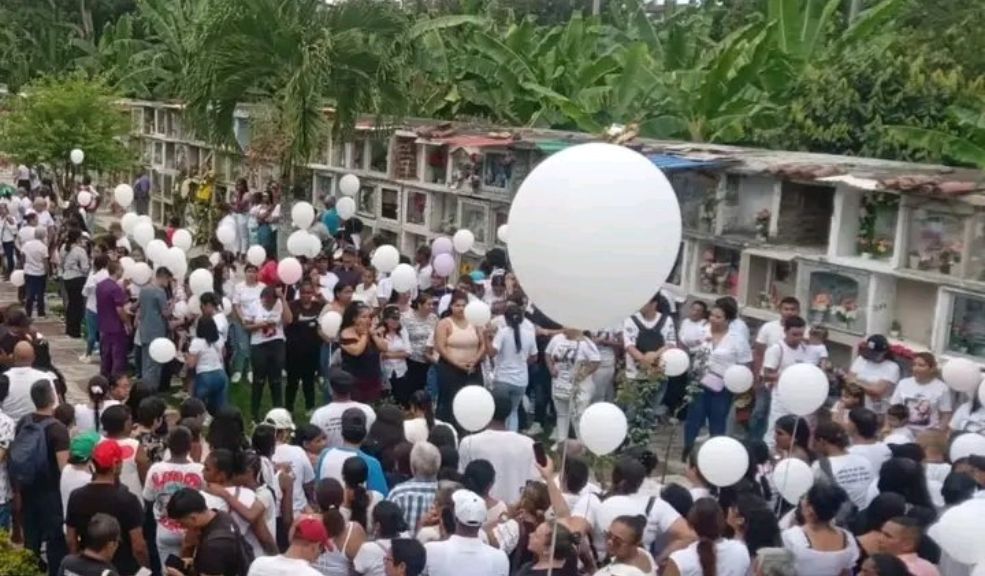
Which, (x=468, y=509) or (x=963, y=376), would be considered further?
(x=963, y=376)

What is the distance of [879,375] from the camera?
8.78 m

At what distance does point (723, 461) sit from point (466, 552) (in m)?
1.45

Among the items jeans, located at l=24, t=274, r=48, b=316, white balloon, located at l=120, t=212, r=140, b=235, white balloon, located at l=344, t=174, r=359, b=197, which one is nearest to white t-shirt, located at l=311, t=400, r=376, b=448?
white balloon, located at l=120, t=212, r=140, b=235

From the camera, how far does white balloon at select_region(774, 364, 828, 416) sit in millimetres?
7062

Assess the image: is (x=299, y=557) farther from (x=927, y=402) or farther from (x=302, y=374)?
(x=302, y=374)

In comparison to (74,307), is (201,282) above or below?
above

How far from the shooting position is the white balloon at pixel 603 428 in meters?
6.48

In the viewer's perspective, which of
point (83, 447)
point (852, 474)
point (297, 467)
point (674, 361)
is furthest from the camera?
point (674, 361)

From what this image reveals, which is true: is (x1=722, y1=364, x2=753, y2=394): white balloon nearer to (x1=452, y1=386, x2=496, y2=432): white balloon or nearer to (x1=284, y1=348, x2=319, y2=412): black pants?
(x1=452, y1=386, x2=496, y2=432): white balloon

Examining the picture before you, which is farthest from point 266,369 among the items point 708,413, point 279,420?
point 279,420

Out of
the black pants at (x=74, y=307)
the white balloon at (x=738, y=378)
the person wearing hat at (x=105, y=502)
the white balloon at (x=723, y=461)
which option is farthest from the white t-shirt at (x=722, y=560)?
the black pants at (x=74, y=307)

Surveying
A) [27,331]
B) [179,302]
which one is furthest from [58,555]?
[179,302]

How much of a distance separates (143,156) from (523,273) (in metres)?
18.7

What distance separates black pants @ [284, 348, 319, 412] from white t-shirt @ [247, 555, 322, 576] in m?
5.99
